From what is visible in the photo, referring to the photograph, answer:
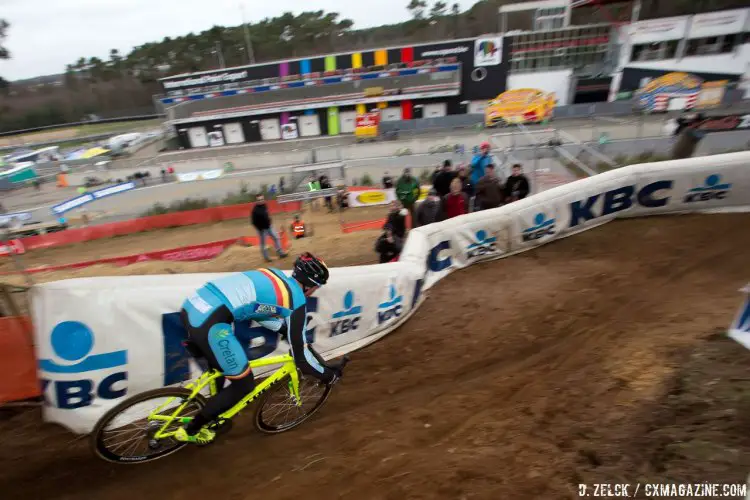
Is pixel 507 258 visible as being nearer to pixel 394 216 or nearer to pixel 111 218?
pixel 394 216

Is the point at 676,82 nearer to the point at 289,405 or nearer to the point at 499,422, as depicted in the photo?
the point at 499,422

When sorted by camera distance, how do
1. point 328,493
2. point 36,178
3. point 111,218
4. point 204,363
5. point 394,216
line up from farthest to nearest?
point 36,178 < point 111,218 < point 394,216 < point 204,363 < point 328,493

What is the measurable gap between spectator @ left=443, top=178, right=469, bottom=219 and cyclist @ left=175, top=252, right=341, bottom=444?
5325mm

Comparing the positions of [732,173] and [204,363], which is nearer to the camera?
[204,363]

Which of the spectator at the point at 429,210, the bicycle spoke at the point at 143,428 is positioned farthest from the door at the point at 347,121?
the bicycle spoke at the point at 143,428

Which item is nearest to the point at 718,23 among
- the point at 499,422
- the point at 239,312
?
the point at 499,422

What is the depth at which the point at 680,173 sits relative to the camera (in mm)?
8758

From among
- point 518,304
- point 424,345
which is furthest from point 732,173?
point 424,345

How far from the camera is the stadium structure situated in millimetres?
35938

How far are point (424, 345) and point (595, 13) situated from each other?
2503 inches

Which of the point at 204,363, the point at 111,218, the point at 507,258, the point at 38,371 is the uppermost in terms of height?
the point at 38,371

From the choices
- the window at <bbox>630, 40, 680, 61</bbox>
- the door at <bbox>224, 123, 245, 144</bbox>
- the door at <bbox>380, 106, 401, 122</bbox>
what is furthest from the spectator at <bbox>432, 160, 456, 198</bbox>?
the door at <bbox>224, 123, 245, 144</bbox>

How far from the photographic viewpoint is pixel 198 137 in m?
49.4

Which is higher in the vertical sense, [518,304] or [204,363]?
[204,363]
